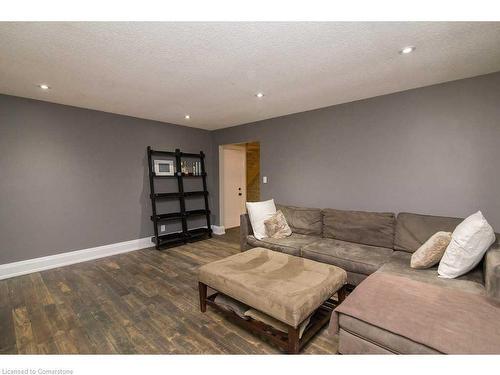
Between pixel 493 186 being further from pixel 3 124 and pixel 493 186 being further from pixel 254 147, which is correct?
pixel 3 124

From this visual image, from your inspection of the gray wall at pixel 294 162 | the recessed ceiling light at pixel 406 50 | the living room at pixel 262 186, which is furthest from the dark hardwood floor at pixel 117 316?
the recessed ceiling light at pixel 406 50

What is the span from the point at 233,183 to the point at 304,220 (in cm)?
258

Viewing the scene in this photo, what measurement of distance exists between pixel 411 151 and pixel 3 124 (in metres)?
5.38

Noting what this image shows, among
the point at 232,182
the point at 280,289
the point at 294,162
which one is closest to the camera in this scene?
the point at 280,289

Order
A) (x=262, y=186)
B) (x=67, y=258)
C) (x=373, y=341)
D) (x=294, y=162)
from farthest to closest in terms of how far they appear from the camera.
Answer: (x=262, y=186), (x=294, y=162), (x=67, y=258), (x=373, y=341)

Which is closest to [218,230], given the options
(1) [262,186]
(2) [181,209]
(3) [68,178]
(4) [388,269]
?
(2) [181,209]

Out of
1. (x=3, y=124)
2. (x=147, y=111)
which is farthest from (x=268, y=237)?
(x=3, y=124)

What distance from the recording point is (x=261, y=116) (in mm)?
4121

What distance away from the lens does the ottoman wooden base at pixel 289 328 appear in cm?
157

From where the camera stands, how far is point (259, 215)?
3.43 m

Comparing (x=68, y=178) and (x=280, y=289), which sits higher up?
(x=68, y=178)

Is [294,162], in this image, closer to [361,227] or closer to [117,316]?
[361,227]

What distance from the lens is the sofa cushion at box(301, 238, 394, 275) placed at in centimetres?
233

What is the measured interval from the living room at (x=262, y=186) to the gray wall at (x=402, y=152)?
0.8 inches
